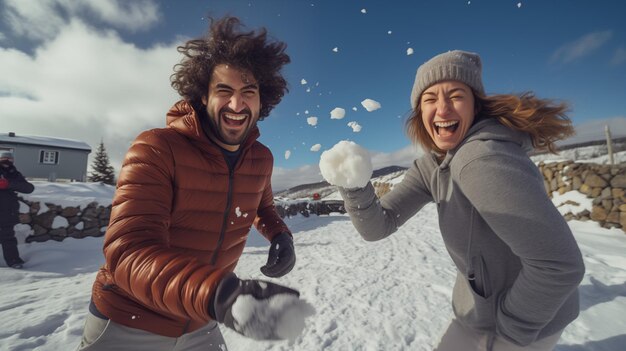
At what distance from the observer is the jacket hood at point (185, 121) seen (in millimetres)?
1635

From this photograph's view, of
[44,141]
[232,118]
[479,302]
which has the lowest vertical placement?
[479,302]

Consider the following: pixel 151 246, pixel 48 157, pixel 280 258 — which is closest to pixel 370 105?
pixel 280 258

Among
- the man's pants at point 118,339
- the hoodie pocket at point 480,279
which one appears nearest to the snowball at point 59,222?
the man's pants at point 118,339

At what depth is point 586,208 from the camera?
796cm

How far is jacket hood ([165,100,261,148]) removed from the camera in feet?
5.36

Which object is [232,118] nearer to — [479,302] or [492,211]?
[492,211]

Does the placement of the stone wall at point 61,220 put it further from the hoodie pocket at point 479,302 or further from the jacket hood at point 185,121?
the hoodie pocket at point 479,302

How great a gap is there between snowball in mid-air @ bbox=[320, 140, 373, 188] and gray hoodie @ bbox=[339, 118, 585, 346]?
118 mm

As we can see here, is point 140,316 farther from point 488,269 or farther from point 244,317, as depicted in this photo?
point 488,269

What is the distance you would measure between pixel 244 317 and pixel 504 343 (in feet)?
4.52

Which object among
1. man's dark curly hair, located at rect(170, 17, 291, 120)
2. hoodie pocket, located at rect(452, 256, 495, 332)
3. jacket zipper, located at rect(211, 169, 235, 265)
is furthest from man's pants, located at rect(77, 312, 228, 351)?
hoodie pocket, located at rect(452, 256, 495, 332)

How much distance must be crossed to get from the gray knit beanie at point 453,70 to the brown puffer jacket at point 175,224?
1266 millimetres

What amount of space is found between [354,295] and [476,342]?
2693mm

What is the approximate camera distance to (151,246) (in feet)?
3.44
